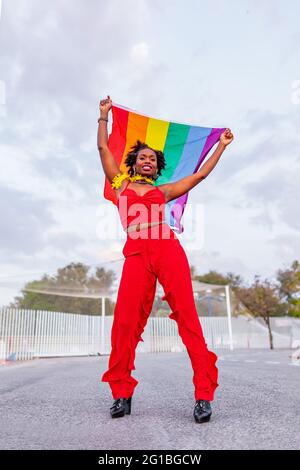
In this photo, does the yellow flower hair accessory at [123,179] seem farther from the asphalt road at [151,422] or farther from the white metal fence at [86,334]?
the white metal fence at [86,334]

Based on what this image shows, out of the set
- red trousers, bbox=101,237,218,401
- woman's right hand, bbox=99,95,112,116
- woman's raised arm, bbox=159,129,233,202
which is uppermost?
woman's right hand, bbox=99,95,112,116

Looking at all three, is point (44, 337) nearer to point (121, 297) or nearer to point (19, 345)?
point (19, 345)

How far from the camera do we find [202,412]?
1.97 meters

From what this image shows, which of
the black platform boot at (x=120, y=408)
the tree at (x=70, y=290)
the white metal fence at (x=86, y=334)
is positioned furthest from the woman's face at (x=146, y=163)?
the tree at (x=70, y=290)

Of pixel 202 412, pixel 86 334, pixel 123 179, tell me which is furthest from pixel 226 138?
pixel 86 334

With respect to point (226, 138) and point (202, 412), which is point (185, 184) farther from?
point (202, 412)

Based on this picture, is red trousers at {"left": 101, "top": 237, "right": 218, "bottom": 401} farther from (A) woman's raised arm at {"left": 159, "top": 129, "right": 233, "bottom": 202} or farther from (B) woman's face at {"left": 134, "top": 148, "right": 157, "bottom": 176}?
(B) woman's face at {"left": 134, "top": 148, "right": 157, "bottom": 176}

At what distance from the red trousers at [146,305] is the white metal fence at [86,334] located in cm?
1097

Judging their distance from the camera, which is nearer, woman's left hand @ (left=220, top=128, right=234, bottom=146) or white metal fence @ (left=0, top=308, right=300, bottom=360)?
woman's left hand @ (left=220, top=128, right=234, bottom=146)

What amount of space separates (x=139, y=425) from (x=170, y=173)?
2039 millimetres

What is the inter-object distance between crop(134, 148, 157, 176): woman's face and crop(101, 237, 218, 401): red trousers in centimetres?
51

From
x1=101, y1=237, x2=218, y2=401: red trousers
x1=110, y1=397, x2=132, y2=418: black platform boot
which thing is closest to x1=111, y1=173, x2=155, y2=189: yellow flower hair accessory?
x1=101, y1=237, x2=218, y2=401: red trousers

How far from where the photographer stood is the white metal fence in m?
13.1

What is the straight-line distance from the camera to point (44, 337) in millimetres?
14516
